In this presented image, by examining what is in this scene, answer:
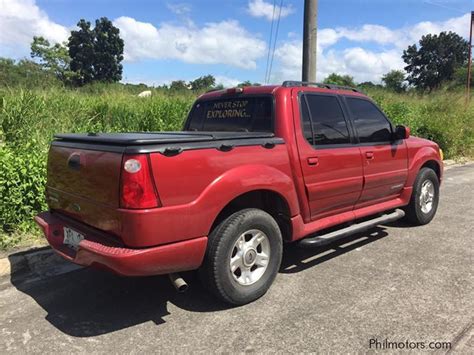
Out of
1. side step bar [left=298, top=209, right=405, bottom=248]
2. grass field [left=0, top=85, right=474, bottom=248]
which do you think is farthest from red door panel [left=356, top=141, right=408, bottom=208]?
grass field [left=0, top=85, right=474, bottom=248]

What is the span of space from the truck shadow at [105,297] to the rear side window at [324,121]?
1313mm

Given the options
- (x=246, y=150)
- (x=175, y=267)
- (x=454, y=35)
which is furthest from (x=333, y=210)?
(x=454, y=35)

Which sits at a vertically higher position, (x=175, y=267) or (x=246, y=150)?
(x=246, y=150)

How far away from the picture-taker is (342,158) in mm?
4449

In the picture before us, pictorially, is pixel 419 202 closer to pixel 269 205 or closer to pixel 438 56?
pixel 269 205

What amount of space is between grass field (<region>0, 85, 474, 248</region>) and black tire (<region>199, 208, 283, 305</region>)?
2.68m

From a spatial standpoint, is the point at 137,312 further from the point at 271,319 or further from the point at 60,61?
the point at 60,61

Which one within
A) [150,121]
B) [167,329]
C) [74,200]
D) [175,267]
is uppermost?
[150,121]

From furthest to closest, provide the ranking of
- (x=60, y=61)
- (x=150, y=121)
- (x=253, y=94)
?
(x=60, y=61) → (x=150, y=121) → (x=253, y=94)

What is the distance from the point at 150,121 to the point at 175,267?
→ 560 centimetres

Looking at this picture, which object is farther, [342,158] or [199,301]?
[342,158]

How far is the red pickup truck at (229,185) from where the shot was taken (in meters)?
3.03

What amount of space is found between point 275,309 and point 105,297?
59.0 inches

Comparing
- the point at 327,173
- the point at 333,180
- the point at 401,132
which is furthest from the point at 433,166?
the point at 327,173
